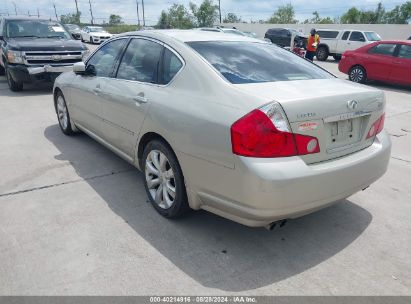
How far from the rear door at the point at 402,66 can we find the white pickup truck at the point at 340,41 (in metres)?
9.57

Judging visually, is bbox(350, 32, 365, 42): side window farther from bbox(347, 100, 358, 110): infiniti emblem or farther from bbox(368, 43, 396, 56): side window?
bbox(347, 100, 358, 110): infiniti emblem

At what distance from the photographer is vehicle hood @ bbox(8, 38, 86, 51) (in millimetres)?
8711

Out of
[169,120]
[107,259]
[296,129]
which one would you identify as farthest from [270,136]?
[107,259]

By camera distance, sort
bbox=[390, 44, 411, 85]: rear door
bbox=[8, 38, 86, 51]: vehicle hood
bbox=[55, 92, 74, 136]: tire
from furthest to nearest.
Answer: bbox=[390, 44, 411, 85]: rear door
bbox=[8, 38, 86, 51]: vehicle hood
bbox=[55, 92, 74, 136]: tire

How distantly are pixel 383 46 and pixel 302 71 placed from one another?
973 cm

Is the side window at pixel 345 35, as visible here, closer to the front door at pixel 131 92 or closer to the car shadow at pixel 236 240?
the car shadow at pixel 236 240

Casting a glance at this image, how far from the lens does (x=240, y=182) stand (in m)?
2.46

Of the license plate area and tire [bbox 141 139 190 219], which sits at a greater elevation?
the license plate area

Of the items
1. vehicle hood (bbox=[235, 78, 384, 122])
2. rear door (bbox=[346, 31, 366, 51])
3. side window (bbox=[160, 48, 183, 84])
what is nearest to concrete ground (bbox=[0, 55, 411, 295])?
vehicle hood (bbox=[235, 78, 384, 122])

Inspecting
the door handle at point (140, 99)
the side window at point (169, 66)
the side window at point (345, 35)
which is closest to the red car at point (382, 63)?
the side window at point (345, 35)

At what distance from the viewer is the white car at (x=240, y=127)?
244cm

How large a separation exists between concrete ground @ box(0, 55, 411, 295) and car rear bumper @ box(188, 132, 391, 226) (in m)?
0.41

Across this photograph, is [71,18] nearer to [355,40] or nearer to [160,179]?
[355,40]

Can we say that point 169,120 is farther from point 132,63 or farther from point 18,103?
point 18,103
